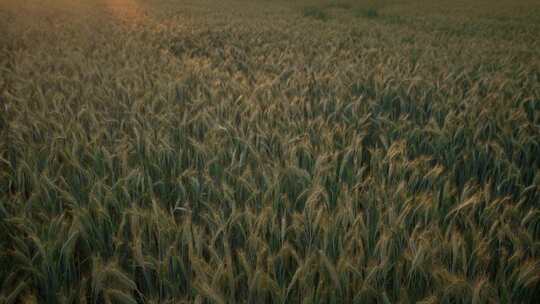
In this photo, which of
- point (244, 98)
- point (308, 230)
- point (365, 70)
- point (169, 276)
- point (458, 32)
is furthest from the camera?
point (458, 32)

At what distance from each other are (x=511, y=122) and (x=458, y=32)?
28.1 feet

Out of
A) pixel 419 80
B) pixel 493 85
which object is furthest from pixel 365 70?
pixel 493 85

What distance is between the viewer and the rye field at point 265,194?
3.23ft

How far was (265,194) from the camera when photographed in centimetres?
129

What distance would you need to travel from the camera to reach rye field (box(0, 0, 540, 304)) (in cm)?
98

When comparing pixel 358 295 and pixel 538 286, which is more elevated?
pixel 358 295

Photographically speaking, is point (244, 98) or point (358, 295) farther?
point (244, 98)

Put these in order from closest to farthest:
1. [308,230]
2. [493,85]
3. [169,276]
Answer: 1. [169,276]
2. [308,230]
3. [493,85]

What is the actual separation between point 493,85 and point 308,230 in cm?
274

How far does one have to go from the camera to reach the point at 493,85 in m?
3.06

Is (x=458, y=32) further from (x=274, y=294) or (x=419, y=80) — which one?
(x=274, y=294)

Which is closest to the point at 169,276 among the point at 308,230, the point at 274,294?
the point at 274,294

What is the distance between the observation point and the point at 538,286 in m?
1.08

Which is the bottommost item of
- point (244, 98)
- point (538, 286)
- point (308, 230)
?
point (538, 286)
